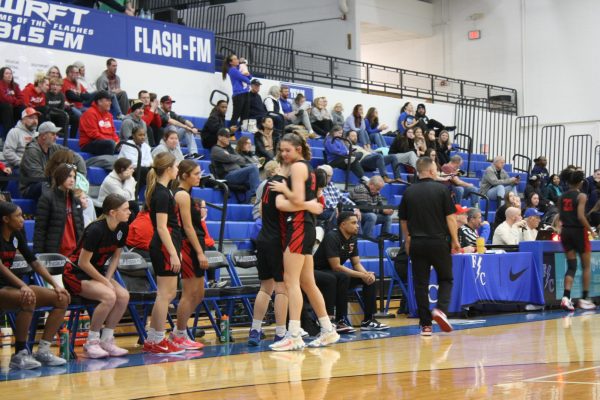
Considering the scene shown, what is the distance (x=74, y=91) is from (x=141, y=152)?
2257mm

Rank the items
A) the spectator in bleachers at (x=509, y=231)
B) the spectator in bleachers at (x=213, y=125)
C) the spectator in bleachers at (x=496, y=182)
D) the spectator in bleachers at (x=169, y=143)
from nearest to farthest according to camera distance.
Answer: the spectator in bleachers at (x=169, y=143), the spectator in bleachers at (x=509, y=231), the spectator in bleachers at (x=213, y=125), the spectator in bleachers at (x=496, y=182)

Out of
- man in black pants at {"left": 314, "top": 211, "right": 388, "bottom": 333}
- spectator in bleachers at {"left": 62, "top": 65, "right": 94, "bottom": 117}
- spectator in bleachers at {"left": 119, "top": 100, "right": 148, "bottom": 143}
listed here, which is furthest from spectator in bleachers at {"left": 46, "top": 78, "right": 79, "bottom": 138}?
man in black pants at {"left": 314, "top": 211, "right": 388, "bottom": 333}

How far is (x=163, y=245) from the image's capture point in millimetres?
8062

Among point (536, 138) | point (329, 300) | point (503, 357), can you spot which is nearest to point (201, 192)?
point (329, 300)

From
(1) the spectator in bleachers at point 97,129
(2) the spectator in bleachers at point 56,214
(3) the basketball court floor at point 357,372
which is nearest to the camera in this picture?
(3) the basketball court floor at point 357,372

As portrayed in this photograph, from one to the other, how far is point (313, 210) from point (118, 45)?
8.87 m

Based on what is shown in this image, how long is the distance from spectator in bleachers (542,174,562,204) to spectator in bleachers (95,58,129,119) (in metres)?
9.61

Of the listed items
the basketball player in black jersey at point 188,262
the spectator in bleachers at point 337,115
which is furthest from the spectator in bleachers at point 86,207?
the spectator in bleachers at point 337,115

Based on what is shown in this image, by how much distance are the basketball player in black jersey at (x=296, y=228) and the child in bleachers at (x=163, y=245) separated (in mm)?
873

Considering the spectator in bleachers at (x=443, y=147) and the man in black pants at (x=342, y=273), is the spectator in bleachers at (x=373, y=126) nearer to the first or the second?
the spectator in bleachers at (x=443, y=147)

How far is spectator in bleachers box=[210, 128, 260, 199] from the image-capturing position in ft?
46.0

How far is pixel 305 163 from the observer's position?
8.16 metres

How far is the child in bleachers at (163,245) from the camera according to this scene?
8078mm

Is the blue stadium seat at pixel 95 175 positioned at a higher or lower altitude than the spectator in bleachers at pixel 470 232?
higher
